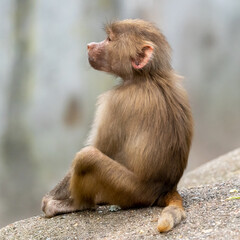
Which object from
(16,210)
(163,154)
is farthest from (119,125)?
(16,210)

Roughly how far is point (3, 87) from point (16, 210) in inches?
79.2

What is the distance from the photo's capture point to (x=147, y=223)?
12.2ft

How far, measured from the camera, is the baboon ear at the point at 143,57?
4027 mm

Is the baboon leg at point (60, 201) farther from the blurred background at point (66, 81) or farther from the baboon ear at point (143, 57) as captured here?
the blurred background at point (66, 81)

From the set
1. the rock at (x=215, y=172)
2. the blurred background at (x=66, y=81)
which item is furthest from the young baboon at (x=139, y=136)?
the blurred background at (x=66, y=81)

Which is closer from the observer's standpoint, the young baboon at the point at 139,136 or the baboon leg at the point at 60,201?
the young baboon at the point at 139,136

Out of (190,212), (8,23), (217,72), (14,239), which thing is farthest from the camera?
(217,72)

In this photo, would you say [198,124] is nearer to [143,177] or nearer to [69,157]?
[69,157]

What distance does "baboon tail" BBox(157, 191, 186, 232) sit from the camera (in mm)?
3447

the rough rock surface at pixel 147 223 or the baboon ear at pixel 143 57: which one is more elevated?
the baboon ear at pixel 143 57

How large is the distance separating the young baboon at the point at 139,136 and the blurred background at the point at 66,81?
18.8 feet

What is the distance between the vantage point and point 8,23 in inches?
379

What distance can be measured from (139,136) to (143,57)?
56cm

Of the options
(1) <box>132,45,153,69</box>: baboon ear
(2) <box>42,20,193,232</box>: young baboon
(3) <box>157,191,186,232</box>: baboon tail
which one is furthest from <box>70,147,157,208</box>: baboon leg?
(1) <box>132,45,153,69</box>: baboon ear
